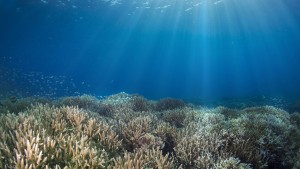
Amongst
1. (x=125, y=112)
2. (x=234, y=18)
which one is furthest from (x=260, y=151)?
(x=234, y=18)

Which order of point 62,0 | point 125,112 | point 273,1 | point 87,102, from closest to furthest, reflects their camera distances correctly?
point 125,112 → point 87,102 → point 62,0 → point 273,1

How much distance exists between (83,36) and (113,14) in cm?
2734

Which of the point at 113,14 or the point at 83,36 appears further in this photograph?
the point at 83,36

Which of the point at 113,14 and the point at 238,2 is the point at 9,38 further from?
the point at 238,2

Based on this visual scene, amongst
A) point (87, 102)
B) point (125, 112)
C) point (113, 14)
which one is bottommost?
point (125, 112)

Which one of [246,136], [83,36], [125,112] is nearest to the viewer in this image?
[246,136]

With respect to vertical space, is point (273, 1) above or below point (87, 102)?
above

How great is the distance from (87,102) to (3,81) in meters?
15.6

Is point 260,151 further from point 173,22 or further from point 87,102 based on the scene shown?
point 173,22

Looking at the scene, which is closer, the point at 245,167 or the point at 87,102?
the point at 245,167

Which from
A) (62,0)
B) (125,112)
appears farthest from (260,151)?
(62,0)

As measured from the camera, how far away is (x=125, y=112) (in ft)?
31.7

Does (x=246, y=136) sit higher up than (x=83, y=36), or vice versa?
(x=83, y=36)

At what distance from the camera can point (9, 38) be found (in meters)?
67.8
